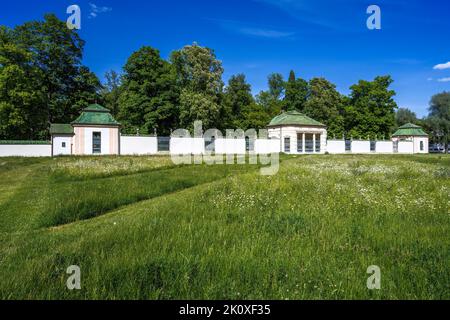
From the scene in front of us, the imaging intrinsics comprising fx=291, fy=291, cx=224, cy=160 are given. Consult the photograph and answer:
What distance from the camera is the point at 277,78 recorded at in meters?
92.4

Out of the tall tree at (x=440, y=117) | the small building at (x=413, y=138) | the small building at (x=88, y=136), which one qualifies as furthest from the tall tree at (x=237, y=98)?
the tall tree at (x=440, y=117)

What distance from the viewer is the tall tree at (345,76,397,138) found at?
2408 inches

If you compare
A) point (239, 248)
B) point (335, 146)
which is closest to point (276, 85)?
point (335, 146)

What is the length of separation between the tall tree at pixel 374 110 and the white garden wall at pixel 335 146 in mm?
7528

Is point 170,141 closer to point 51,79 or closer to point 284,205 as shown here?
point 51,79

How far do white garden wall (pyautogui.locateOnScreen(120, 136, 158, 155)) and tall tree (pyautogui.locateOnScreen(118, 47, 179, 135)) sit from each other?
4652mm

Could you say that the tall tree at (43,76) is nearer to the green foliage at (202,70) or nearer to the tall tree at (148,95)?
the tall tree at (148,95)

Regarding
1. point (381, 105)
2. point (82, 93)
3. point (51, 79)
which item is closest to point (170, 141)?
point (82, 93)

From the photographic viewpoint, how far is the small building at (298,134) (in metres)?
50.5

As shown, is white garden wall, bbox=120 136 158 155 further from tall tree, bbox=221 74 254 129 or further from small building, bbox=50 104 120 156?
tall tree, bbox=221 74 254 129

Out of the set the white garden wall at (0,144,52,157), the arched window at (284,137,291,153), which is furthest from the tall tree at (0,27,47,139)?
the arched window at (284,137,291,153)

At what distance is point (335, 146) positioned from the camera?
55.3 m

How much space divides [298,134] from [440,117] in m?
54.4
